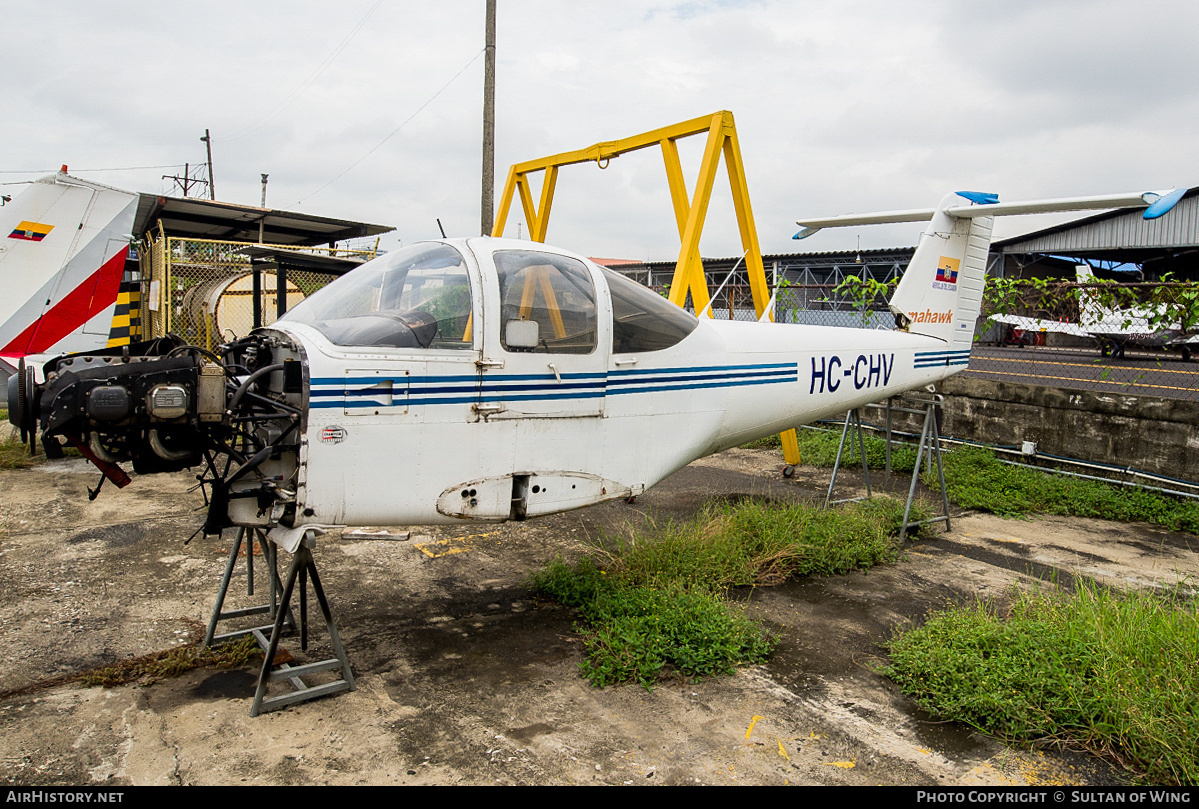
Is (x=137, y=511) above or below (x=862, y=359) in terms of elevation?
below

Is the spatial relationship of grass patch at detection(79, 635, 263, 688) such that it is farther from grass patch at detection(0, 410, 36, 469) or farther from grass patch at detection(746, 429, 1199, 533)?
grass patch at detection(746, 429, 1199, 533)

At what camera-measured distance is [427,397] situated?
12.1 ft

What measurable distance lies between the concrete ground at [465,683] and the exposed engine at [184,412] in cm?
80

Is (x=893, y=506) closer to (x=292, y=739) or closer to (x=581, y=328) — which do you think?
(x=581, y=328)

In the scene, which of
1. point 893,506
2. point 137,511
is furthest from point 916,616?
point 137,511

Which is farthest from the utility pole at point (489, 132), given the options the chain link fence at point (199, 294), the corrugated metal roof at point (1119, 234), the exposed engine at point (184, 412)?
the corrugated metal roof at point (1119, 234)

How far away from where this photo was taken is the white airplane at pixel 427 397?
3.21 m

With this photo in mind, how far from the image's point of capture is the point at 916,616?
469 centimetres

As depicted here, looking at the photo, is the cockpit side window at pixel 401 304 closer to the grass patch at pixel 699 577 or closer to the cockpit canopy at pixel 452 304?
the cockpit canopy at pixel 452 304

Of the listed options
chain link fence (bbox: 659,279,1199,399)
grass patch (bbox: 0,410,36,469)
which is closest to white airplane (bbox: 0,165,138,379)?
grass patch (bbox: 0,410,36,469)

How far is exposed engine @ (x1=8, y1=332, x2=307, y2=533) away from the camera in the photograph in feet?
9.93

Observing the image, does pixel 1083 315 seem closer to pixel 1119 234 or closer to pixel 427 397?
pixel 427 397

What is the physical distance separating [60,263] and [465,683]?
5642 mm

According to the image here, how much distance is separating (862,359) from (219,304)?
357 inches
